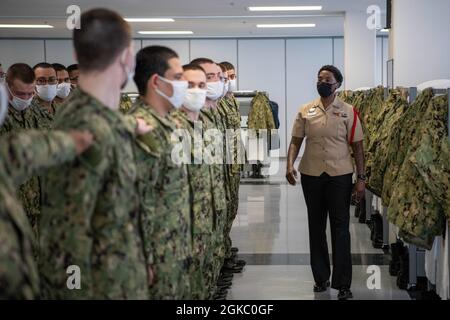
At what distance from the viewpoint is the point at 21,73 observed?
15.6ft

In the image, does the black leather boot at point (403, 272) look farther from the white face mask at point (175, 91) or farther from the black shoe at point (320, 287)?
the white face mask at point (175, 91)

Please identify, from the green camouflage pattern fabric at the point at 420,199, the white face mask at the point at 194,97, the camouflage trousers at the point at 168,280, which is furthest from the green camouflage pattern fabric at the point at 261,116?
the camouflage trousers at the point at 168,280

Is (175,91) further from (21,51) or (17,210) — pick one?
(21,51)

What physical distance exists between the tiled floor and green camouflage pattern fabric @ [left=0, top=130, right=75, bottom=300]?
12.1ft

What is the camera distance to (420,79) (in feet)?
22.1

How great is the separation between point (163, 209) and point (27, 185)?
94.8 inches

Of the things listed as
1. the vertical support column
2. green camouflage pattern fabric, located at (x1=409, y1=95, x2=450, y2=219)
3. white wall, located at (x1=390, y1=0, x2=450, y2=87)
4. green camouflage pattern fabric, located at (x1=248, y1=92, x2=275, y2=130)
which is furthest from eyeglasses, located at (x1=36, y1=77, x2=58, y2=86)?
the vertical support column

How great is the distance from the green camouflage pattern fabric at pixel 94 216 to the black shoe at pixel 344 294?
3056mm

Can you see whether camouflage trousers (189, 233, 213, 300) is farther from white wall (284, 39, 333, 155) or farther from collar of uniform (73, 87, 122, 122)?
white wall (284, 39, 333, 155)

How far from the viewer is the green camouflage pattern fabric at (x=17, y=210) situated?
170 cm

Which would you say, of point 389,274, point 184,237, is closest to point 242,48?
point 389,274

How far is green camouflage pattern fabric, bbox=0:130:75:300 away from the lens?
1703mm
